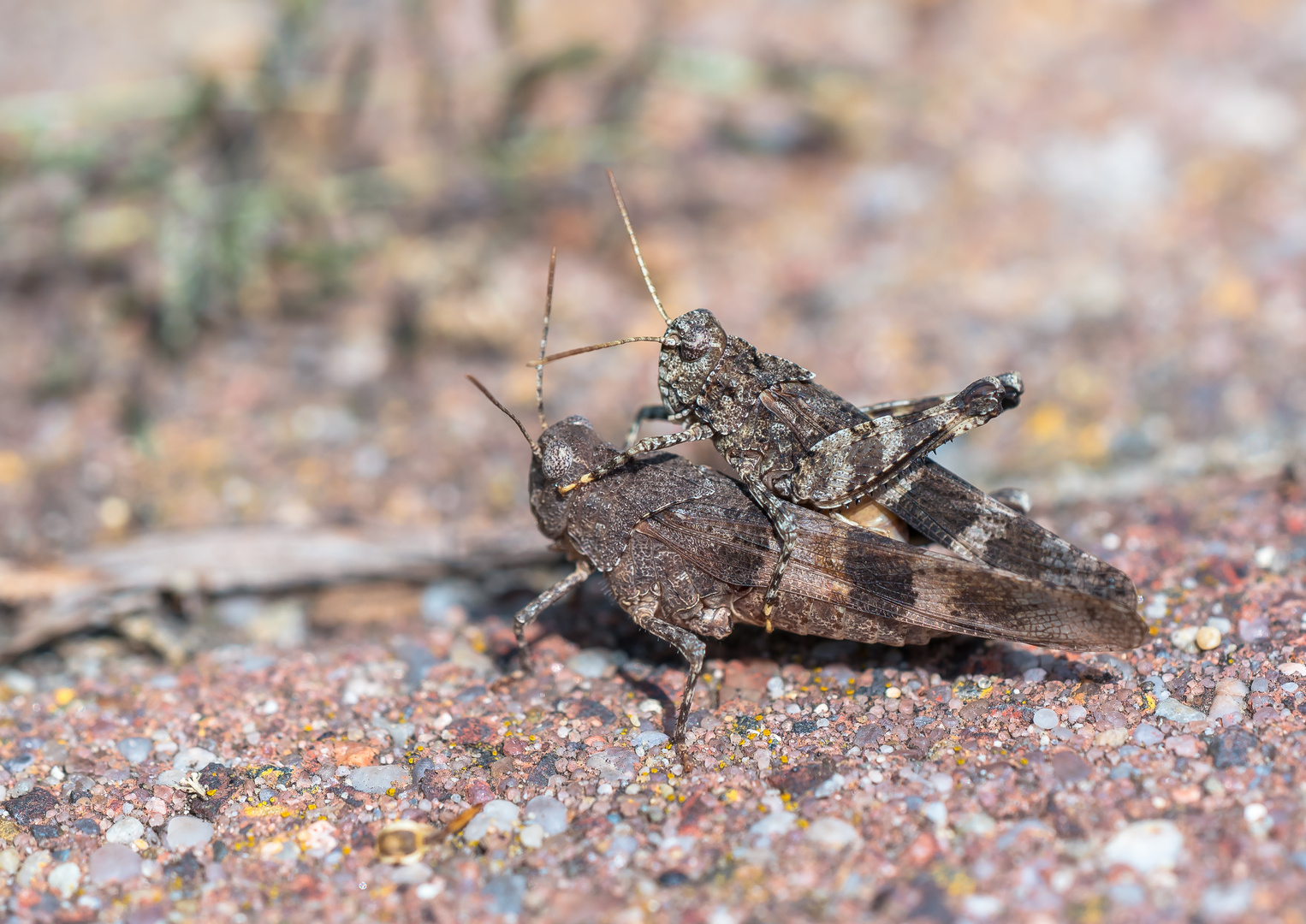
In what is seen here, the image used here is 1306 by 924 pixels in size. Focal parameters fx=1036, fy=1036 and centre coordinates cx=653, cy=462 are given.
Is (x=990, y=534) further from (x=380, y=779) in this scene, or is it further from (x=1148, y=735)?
(x=380, y=779)

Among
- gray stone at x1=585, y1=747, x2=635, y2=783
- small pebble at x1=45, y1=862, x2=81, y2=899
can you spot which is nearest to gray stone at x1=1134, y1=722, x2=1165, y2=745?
gray stone at x1=585, y1=747, x2=635, y2=783

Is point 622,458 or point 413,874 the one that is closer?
point 413,874

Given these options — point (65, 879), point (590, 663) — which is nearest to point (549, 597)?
point (590, 663)

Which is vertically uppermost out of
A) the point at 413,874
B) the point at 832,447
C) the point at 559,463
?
the point at 832,447

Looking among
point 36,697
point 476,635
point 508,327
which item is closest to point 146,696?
point 36,697

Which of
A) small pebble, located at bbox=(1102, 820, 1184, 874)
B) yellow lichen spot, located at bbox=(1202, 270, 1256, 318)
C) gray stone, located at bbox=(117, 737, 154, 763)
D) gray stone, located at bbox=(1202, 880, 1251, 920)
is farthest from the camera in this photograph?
yellow lichen spot, located at bbox=(1202, 270, 1256, 318)

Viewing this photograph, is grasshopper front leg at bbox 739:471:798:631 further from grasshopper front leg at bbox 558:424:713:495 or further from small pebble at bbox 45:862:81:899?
small pebble at bbox 45:862:81:899
